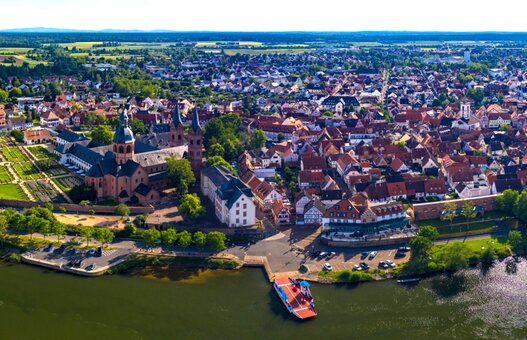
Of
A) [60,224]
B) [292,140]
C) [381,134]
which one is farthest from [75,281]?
[381,134]

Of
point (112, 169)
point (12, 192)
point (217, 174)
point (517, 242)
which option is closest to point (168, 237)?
point (217, 174)

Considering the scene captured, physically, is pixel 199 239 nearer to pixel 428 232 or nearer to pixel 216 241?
pixel 216 241

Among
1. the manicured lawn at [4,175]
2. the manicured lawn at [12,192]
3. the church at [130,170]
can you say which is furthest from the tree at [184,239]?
the manicured lawn at [4,175]

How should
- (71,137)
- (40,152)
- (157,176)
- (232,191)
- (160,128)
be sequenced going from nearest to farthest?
1. (232,191)
2. (157,176)
3. (71,137)
4. (40,152)
5. (160,128)

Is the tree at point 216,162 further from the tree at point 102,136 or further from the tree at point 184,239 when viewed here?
the tree at point 102,136

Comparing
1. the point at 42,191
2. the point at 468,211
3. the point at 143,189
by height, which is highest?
the point at 468,211

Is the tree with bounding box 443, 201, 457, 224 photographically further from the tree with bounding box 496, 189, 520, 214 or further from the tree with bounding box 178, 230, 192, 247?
the tree with bounding box 178, 230, 192, 247

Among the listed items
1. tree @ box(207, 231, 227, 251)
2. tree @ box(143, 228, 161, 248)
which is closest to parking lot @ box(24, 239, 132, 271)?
tree @ box(143, 228, 161, 248)
